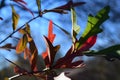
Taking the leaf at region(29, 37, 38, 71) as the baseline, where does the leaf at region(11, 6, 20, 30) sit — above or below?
above

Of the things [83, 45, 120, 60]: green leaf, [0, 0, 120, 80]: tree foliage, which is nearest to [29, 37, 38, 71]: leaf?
[0, 0, 120, 80]: tree foliage

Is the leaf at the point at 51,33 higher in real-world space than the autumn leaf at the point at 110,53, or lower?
higher

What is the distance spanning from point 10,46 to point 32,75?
5.0 inches

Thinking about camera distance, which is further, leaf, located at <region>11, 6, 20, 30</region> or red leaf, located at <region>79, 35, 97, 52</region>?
leaf, located at <region>11, 6, 20, 30</region>

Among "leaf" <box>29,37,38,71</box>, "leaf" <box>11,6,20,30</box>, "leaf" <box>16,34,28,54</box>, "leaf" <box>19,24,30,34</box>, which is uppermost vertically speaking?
"leaf" <box>11,6,20,30</box>

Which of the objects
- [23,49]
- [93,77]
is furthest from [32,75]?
[93,77]

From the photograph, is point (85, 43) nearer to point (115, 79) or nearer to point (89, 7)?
point (89, 7)

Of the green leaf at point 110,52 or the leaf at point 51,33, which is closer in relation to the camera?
the green leaf at point 110,52

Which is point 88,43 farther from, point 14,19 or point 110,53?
point 14,19

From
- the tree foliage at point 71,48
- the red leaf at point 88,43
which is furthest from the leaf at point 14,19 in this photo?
the red leaf at point 88,43

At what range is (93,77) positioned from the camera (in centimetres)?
823

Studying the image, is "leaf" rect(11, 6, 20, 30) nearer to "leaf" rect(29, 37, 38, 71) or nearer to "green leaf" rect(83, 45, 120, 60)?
"leaf" rect(29, 37, 38, 71)

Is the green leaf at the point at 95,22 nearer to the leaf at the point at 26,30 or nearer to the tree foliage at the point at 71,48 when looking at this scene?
the tree foliage at the point at 71,48

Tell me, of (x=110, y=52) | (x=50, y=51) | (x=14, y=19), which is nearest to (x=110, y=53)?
(x=110, y=52)
